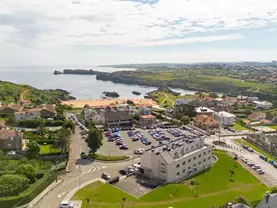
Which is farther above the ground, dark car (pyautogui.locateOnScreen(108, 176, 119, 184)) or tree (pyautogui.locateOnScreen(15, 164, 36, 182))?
tree (pyautogui.locateOnScreen(15, 164, 36, 182))

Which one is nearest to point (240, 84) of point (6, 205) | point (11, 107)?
point (11, 107)

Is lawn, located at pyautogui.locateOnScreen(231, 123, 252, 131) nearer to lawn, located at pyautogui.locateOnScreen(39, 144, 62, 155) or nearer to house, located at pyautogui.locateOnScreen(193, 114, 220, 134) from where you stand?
house, located at pyautogui.locateOnScreen(193, 114, 220, 134)

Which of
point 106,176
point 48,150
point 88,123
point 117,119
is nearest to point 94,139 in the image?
point 48,150

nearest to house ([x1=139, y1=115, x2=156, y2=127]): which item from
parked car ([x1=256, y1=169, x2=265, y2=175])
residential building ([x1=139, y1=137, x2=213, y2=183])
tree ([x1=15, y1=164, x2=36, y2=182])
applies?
residential building ([x1=139, y1=137, x2=213, y2=183])

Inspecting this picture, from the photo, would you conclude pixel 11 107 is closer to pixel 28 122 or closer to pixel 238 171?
pixel 28 122

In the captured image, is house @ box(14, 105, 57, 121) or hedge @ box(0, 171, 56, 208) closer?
hedge @ box(0, 171, 56, 208)

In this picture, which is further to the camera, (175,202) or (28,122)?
(28,122)
